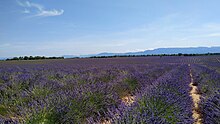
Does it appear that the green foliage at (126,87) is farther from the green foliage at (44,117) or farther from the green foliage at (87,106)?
the green foliage at (44,117)

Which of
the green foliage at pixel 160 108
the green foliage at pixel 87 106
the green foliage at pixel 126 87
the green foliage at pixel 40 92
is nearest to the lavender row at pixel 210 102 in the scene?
the green foliage at pixel 160 108

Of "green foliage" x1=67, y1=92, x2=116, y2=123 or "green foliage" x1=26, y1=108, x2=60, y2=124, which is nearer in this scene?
"green foliage" x1=26, y1=108, x2=60, y2=124

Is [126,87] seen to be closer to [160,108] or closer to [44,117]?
[160,108]

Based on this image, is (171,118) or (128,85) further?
(128,85)

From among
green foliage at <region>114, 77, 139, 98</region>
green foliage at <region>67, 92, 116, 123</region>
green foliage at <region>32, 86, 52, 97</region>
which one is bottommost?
green foliage at <region>114, 77, 139, 98</region>

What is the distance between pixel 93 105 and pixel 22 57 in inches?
1809

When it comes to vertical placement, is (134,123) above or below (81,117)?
above

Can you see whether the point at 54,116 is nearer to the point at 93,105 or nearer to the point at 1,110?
the point at 93,105

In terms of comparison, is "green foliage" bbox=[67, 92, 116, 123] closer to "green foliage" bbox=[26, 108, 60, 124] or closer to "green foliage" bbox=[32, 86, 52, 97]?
"green foliage" bbox=[26, 108, 60, 124]

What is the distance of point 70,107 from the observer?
3.61 metres

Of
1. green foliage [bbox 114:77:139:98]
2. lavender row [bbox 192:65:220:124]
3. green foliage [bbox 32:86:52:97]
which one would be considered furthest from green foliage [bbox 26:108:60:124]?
green foliage [bbox 114:77:139:98]

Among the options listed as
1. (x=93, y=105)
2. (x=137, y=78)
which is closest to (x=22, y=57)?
(x=137, y=78)

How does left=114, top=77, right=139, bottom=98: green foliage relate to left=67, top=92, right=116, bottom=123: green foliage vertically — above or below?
below

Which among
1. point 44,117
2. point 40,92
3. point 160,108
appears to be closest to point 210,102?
point 160,108
